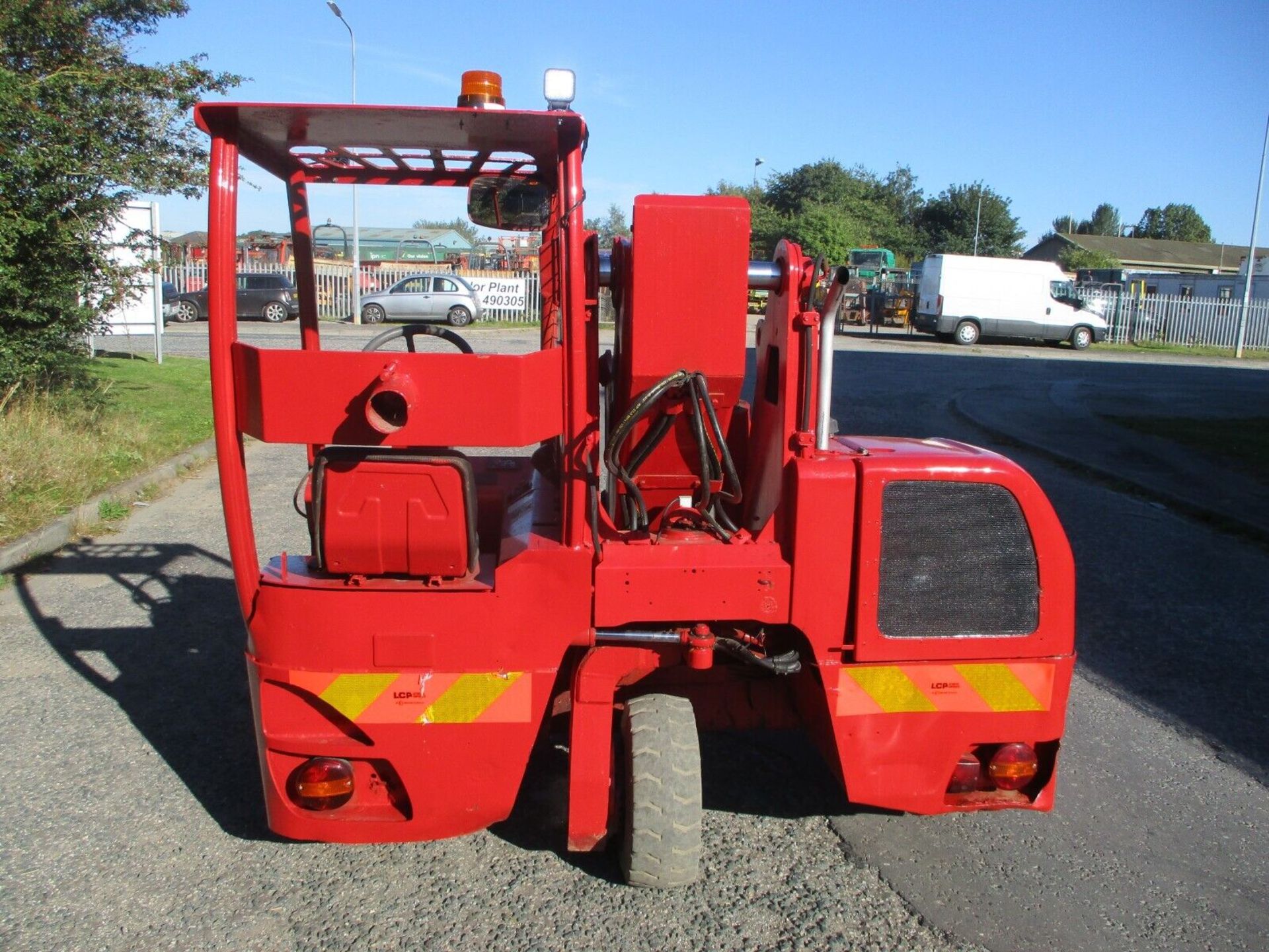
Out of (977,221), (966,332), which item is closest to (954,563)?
(966,332)

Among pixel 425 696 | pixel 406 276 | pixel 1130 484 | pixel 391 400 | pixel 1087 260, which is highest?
pixel 1087 260

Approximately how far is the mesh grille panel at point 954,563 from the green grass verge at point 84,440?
6.30 metres

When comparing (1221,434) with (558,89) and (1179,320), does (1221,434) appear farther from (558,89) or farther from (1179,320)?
(1179,320)

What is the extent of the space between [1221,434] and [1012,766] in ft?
37.4

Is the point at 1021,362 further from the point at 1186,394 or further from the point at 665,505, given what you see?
the point at 665,505

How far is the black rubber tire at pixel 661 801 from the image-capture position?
3.16m

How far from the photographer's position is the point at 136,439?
10211mm

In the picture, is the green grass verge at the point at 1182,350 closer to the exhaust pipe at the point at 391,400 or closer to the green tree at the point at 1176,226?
the exhaust pipe at the point at 391,400

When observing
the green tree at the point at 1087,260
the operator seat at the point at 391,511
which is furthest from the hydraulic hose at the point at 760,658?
the green tree at the point at 1087,260

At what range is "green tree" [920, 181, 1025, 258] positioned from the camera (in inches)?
2840

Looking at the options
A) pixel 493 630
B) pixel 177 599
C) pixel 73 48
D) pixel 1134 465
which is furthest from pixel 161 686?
pixel 1134 465

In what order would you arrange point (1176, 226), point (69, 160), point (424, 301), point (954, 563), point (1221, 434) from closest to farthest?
point (954, 563) < point (69, 160) < point (1221, 434) < point (424, 301) < point (1176, 226)

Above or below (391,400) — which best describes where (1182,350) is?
below

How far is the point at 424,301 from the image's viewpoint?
30031 mm
